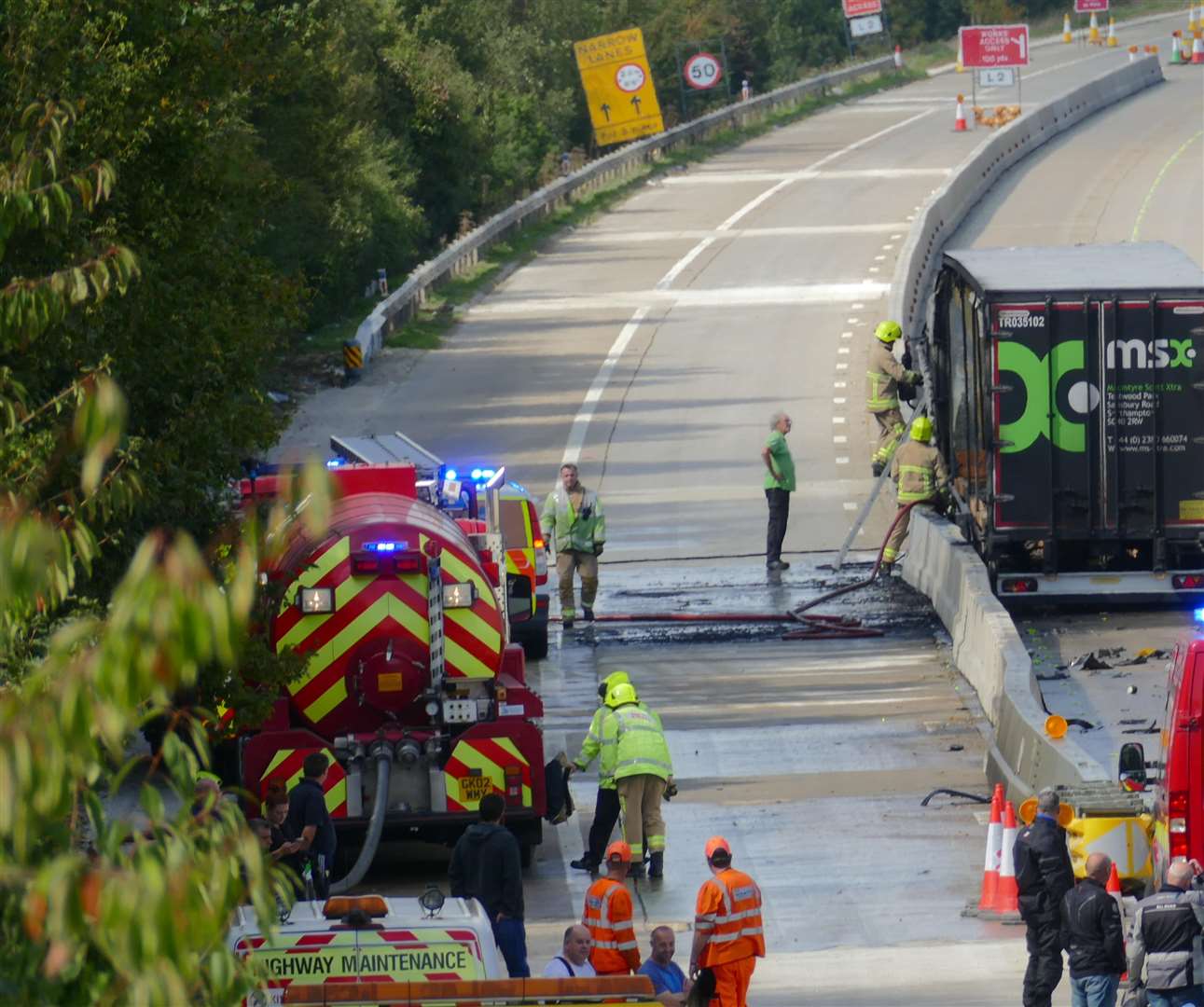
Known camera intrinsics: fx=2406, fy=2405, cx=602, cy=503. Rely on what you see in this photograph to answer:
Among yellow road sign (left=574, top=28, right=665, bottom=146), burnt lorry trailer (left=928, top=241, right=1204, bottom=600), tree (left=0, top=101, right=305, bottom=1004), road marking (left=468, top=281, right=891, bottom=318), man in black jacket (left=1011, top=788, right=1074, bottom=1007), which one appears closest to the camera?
tree (left=0, top=101, right=305, bottom=1004)

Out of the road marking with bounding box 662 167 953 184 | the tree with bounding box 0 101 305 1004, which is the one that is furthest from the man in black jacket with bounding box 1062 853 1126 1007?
the road marking with bounding box 662 167 953 184

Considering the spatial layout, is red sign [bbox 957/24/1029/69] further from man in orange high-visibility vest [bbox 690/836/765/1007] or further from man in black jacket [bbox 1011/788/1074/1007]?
man in orange high-visibility vest [bbox 690/836/765/1007]

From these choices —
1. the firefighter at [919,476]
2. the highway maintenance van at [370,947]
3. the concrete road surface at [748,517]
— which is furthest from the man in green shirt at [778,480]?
the highway maintenance van at [370,947]

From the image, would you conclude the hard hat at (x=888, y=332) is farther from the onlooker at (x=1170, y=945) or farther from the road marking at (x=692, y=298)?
the road marking at (x=692, y=298)

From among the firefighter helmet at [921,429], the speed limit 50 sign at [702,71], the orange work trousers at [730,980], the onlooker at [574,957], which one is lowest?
the speed limit 50 sign at [702,71]

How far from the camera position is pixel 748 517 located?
2975 centimetres

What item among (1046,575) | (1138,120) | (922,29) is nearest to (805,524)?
(1046,575)

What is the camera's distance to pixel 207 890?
15.2ft

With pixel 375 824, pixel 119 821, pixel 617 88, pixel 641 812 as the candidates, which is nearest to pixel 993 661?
pixel 641 812

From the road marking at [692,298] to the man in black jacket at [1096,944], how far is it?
113 ft

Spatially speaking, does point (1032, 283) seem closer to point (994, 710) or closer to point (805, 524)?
point (994, 710)

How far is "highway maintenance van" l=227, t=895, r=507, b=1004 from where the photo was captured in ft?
30.9

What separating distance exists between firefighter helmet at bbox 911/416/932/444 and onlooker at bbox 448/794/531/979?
12360mm

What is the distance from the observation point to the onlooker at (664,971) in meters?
11.1
